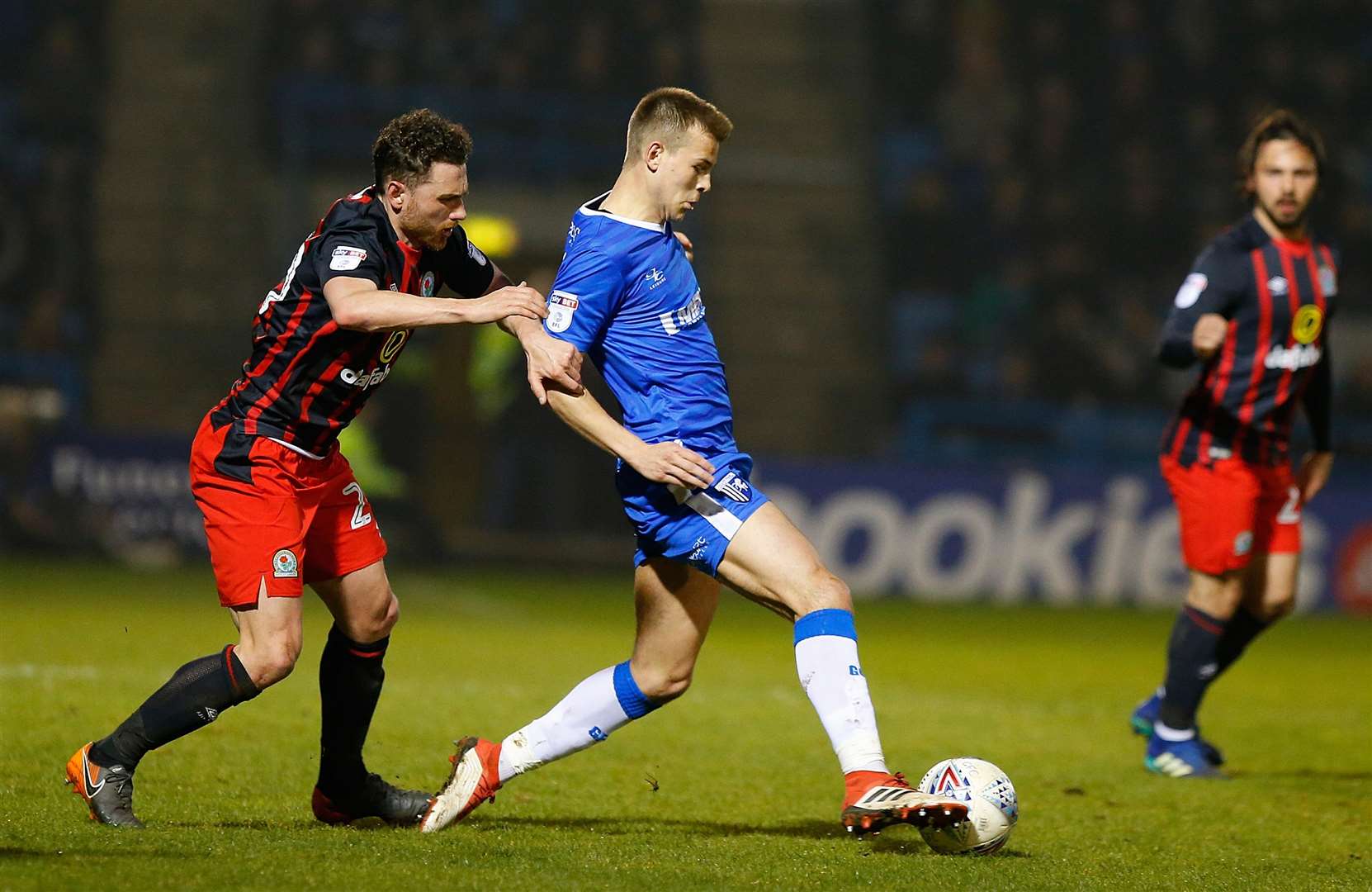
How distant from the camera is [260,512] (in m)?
4.52

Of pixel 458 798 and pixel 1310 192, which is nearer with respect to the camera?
pixel 458 798

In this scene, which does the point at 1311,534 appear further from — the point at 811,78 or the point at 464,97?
the point at 464,97

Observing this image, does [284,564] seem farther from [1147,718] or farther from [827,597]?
[1147,718]

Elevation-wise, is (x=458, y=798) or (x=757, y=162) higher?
(x=757, y=162)

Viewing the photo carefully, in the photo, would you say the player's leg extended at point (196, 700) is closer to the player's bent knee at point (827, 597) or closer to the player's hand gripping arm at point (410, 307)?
the player's hand gripping arm at point (410, 307)

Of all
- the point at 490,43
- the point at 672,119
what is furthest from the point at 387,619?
the point at 490,43

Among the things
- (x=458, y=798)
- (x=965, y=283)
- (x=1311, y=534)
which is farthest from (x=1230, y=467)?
(x=965, y=283)

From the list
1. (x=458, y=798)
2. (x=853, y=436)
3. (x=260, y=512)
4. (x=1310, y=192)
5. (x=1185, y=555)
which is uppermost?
(x=1310, y=192)

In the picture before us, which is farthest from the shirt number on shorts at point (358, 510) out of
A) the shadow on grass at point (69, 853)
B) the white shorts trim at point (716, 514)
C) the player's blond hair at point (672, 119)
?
the player's blond hair at point (672, 119)

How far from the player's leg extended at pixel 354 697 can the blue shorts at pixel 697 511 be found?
802 mm

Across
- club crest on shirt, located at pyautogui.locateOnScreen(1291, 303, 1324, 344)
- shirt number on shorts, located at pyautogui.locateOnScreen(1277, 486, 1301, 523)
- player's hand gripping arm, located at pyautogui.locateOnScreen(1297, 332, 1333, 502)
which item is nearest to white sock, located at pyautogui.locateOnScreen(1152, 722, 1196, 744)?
shirt number on shorts, located at pyautogui.locateOnScreen(1277, 486, 1301, 523)

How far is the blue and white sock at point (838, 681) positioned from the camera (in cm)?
431

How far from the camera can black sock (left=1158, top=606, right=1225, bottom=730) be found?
6.37 m

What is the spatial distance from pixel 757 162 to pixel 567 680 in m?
11.1
